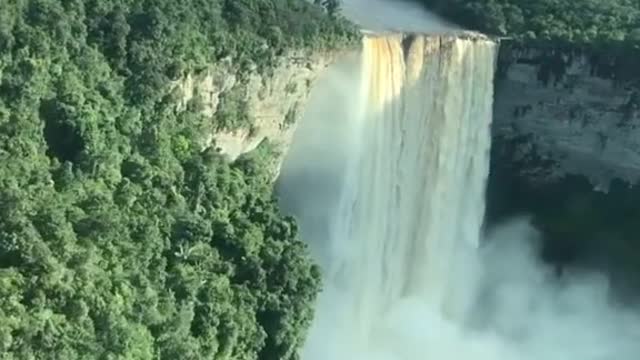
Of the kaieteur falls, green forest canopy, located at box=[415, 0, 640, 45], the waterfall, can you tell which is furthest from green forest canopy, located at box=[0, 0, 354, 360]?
green forest canopy, located at box=[415, 0, 640, 45]

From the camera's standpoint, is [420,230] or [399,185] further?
[420,230]

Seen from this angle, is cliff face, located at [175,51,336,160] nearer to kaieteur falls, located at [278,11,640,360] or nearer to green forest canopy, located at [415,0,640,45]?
kaieteur falls, located at [278,11,640,360]

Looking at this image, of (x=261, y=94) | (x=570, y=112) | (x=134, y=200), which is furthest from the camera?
(x=570, y=112)

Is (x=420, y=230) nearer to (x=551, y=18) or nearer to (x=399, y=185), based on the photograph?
(x=399, y=185)

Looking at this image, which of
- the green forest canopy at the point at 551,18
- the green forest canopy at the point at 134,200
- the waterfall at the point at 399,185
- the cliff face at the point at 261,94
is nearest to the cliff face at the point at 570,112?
the green forest canopy at the point at 551,18

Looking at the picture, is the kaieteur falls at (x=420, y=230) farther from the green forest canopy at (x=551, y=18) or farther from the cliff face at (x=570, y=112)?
the green forest canopy at (x=551, y=18)

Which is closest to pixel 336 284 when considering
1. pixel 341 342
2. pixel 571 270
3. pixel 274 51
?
pixel 341 342

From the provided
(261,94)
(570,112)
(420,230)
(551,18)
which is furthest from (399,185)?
(551,18)
